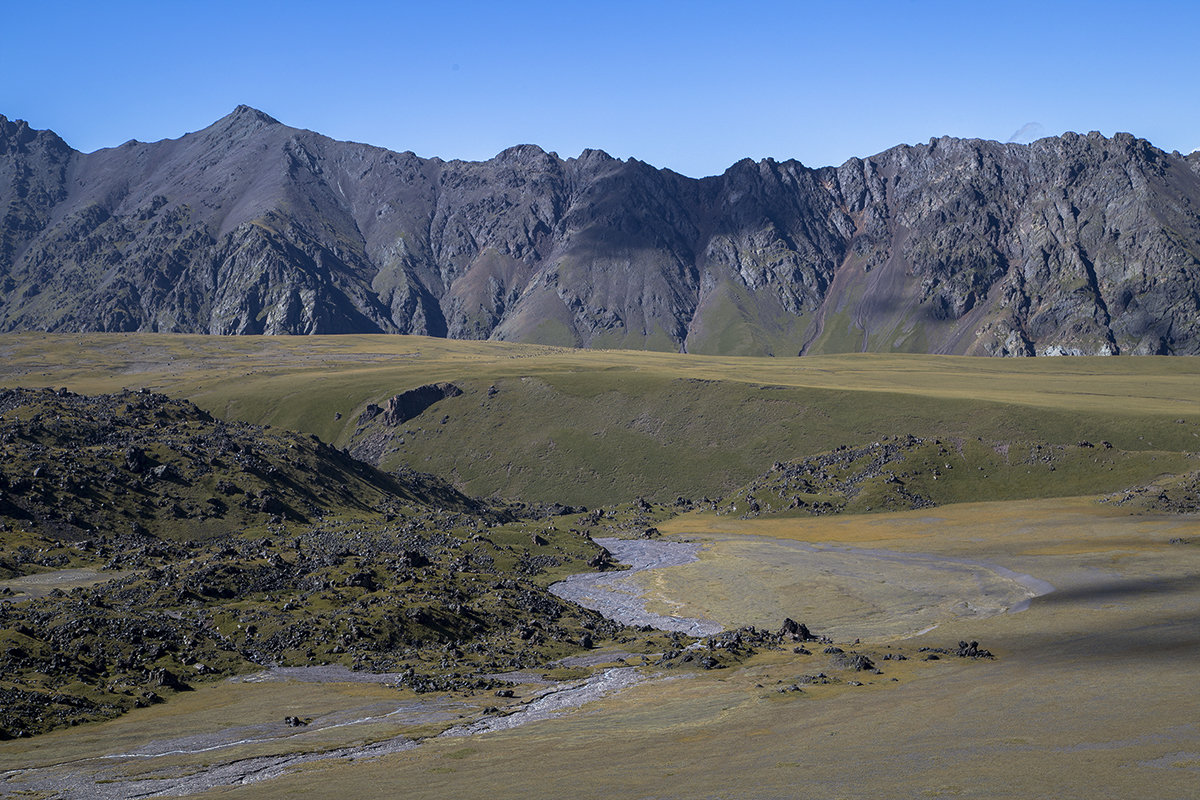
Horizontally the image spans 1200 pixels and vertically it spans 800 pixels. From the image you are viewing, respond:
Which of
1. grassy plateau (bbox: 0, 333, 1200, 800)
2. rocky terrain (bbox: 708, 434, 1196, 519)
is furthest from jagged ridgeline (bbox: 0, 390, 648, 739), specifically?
rocky terrain (bbox: 708, 434, 1196, 519)

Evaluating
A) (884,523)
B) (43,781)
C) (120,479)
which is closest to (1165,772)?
(43,781)

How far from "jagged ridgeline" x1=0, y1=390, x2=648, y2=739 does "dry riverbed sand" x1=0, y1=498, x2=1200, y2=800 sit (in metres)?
6.47

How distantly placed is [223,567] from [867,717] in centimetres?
6163

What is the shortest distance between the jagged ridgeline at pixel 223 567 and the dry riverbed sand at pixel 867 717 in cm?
647

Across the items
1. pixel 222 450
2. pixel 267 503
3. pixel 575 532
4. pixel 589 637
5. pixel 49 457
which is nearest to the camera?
pixel 589 637

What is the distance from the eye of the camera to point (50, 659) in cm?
6172

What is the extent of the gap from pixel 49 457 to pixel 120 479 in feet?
29.3

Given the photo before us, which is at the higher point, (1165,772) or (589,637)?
(1165,772)

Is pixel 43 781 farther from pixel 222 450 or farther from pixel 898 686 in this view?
pixel 222 450

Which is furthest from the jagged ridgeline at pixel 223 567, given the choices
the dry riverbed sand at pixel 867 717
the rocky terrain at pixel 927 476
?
the rocky terrain at pixel 927 476

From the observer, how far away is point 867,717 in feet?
164

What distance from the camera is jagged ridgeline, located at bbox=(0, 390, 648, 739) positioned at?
65.7 metres

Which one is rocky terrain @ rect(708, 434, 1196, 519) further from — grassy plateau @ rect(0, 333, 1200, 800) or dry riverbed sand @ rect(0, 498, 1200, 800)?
dry riverbed sand @ rect(0, 498, 1200, 800)

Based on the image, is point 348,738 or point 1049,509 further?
point 1049,509
